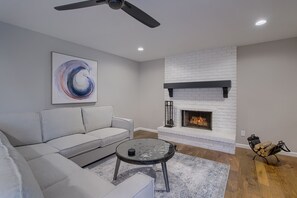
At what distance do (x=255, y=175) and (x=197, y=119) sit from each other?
1.86 meters

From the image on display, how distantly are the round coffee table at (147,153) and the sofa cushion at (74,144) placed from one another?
590mm

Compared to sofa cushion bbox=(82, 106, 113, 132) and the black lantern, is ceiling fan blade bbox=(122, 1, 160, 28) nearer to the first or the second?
sofa cushion bbox=(82, 106, 113, 132)

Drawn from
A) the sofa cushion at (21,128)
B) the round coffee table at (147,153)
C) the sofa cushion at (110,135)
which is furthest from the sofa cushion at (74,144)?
the round coffee table at (147,153)

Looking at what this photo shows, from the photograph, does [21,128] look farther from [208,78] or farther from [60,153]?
[208,78]

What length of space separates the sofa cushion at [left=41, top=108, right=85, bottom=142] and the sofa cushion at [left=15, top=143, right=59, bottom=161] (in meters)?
0.33

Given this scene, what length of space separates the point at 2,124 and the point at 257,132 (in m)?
4.44

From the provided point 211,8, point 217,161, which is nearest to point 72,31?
point 211,8

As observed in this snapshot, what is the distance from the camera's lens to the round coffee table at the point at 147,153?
185cm

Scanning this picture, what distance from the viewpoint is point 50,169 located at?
1.56 m

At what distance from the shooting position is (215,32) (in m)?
2.68

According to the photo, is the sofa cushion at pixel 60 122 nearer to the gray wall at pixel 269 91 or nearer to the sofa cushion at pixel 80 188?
the sofa cushion at pixel 80 188

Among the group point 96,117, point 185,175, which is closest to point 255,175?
point 185,175

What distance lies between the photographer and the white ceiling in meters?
1.89

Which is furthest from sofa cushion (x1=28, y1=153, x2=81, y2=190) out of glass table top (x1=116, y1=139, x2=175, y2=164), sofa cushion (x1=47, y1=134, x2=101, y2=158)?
glass table top (x1=116, y1=139, x2=175, y2=164)
